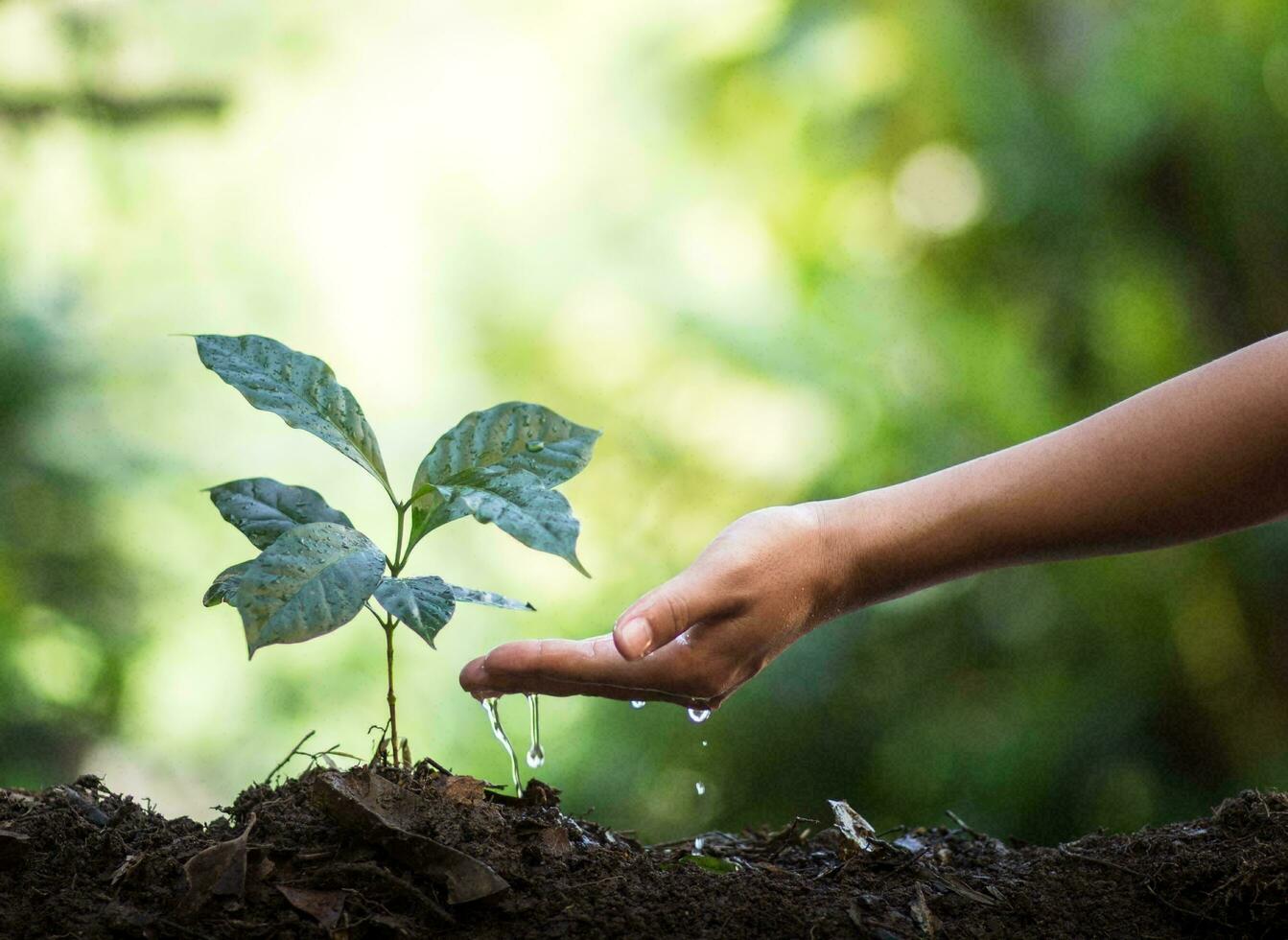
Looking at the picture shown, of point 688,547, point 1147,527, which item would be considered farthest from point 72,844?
point 688,547

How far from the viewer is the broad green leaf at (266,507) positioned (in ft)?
2.56

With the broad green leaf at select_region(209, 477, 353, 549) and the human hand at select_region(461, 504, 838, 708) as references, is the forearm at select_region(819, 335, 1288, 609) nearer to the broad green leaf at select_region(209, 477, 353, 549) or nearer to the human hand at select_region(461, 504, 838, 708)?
the human hand at select_region(461, 504, 838, 708)

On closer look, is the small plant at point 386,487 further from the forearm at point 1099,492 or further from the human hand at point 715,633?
the forearm at point 1099,492

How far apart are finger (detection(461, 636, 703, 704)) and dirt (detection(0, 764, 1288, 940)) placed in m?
0.09

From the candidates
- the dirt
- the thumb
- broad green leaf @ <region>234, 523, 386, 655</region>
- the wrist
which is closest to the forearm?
the wrist

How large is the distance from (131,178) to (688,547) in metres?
1.55

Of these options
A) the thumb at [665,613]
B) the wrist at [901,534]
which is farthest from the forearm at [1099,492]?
the thumb at [665,613]

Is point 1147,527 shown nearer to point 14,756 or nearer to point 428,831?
point 428,831

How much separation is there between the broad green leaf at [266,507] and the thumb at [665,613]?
23 centimetres

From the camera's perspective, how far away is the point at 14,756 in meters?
2.15

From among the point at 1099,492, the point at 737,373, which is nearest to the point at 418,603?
the point at 1099,492

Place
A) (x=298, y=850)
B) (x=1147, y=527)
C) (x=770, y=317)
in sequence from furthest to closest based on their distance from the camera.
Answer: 1. (x=770, y=317)
2. (x=1147, y=527)
3. (x=298, y=850)

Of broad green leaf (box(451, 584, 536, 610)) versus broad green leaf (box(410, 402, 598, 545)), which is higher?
broad green leaf (box(410, 402, 598, 545))

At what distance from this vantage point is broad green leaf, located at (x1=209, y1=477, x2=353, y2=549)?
78 centimetres
